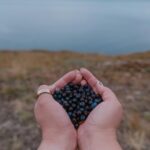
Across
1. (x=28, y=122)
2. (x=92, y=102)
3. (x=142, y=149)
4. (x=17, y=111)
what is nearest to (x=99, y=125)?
(x=92, y=102)

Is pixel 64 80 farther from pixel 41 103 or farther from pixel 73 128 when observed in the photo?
pixel 73 128

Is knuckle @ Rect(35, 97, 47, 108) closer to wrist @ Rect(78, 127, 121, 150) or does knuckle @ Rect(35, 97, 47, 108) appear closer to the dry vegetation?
wrist @ Rect(78, 127, 121, 150)

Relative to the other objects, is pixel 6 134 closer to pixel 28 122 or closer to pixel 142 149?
pixel 28 122

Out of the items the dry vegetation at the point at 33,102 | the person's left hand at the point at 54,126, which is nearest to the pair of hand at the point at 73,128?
the person's left hand at the point at 54,126

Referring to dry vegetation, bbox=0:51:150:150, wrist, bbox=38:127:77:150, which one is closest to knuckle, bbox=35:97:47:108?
wrist, bbox=38:127:77:150

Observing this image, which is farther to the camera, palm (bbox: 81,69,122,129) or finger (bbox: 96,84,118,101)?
finger (bbox: 96,84,118,101)

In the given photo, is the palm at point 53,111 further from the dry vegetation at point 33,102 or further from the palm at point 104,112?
the dry vegetation at point 33,102
